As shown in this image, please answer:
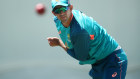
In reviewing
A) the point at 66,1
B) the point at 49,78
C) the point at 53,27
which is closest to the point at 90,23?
the point at 66,1

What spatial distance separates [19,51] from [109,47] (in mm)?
2760

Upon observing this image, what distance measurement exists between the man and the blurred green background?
2.27 metres

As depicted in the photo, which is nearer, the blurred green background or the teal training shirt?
the teal training shirt

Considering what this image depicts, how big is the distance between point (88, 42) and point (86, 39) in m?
0.04

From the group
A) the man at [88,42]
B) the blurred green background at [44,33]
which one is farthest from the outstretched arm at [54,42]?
the blurred green background at [44,33]

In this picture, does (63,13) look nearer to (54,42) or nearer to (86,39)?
(86,39)

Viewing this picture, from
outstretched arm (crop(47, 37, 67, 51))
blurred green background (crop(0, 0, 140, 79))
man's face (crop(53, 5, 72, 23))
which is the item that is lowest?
blurred green background (crop(0, 0, 140, 79))

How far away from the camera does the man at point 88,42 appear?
236cm

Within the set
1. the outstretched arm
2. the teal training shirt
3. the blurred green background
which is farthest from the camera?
the blurred green background

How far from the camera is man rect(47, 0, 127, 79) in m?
2.36

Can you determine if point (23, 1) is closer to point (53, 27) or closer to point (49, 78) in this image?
point (53, 27)

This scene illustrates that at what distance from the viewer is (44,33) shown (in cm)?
511

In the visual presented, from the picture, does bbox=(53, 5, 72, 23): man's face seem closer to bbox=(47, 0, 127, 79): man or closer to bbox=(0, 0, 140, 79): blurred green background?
bbox=(47, 0, 127, 79): man

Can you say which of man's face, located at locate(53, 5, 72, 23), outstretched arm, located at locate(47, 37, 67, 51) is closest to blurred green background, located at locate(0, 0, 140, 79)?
outstretched arm, located at locate(47, 37, 67, 51)
